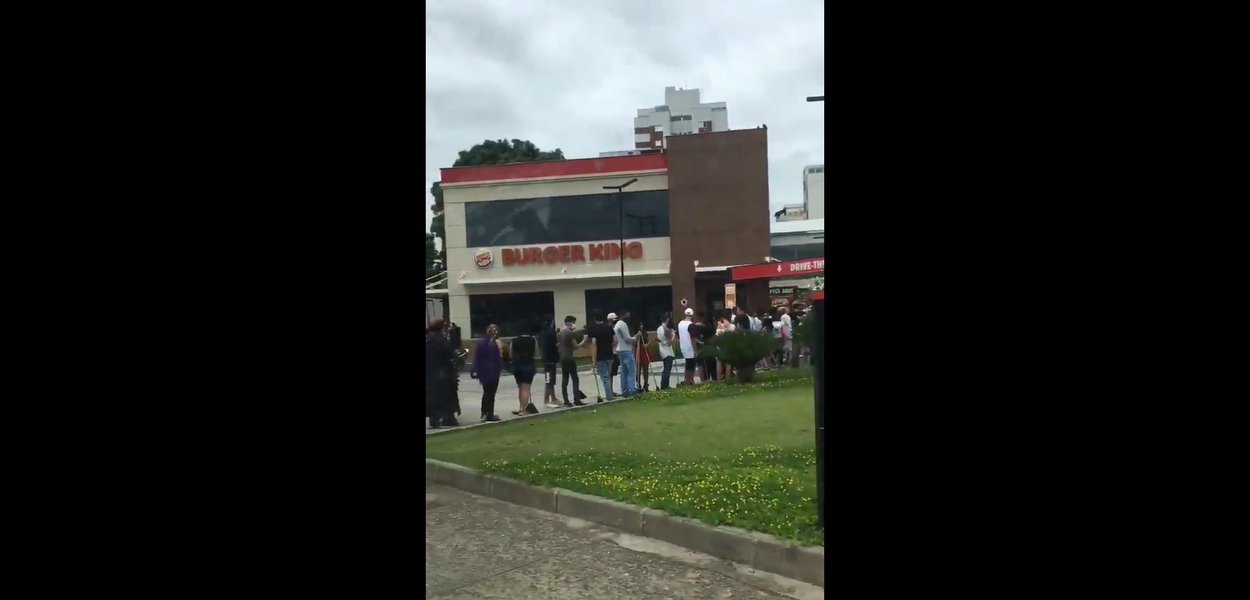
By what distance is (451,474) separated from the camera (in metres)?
6.48

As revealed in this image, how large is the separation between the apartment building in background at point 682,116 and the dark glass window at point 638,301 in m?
9.93

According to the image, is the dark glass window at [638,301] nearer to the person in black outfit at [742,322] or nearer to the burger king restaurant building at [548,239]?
the burger king restaurant building at [548,239]

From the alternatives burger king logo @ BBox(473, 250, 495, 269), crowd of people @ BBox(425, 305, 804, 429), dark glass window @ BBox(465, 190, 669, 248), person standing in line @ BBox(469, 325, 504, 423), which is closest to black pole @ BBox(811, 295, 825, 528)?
crowd of people @ BBox(425, 305, 804, 429)

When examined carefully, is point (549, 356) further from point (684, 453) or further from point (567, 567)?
point (567, 567)

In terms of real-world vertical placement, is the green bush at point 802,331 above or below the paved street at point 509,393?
above

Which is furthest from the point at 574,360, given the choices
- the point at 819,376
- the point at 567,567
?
the point at 819,376

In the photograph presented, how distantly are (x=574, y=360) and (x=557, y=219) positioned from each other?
1271 cm

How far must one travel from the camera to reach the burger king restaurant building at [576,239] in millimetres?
21797

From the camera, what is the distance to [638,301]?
22.6 meters

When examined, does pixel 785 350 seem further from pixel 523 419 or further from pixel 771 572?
pixel 771 572

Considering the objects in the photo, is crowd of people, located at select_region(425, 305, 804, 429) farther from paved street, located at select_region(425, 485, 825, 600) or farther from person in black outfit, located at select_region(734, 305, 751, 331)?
paved street, located at select_region(425, 485, 825, 600)

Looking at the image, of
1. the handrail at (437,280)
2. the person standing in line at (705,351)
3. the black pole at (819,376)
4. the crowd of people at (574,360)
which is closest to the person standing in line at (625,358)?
the crowd of people at (574,360)

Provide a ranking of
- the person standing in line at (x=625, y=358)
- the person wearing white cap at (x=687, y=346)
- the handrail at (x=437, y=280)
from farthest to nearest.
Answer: the handrail at (x=437, y=280)
the person wearing white cap at (x=687, y=346)
the person standing in line at (x=625, y=358)
